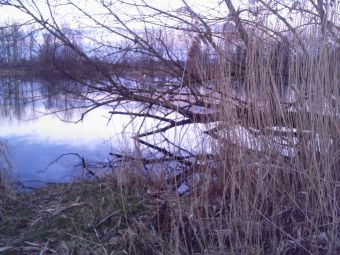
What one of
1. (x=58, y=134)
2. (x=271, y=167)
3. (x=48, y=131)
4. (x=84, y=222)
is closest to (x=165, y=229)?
(x=84, y=222)

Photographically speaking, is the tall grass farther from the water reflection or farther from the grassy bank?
the water reflection

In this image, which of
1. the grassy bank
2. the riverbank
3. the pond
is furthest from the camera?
the pond

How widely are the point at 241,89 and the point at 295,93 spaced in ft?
1.18

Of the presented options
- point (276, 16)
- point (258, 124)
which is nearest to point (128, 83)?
point (276, 16)

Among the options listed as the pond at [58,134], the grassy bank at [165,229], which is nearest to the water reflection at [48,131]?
the pond at [58,134]

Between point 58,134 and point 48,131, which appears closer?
point 58,134

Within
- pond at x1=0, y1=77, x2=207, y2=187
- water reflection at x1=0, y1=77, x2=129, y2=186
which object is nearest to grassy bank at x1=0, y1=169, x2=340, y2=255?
pond at x1=0, y1=77, x2=207, y2=187

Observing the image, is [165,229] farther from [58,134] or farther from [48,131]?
[48,131]

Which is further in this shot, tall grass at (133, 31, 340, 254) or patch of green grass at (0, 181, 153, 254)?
patch of green grass at (0, 181, 153, 254)

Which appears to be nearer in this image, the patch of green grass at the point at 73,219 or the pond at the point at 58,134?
the patch of green grass at the point at 73,219

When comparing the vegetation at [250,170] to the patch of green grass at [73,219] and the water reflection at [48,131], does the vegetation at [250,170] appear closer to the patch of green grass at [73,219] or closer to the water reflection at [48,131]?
the patch of green grass at [73,219]

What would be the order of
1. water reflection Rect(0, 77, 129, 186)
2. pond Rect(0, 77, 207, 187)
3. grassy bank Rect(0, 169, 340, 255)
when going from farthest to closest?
water reflection Rect(0, 77, 129, 186), pond Rect(0, 77, 207, 187), grassy bank Rect(0, 169, 340, 255)

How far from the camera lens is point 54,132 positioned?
706cm

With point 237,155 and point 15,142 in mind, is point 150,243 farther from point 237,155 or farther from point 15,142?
point 15,142
